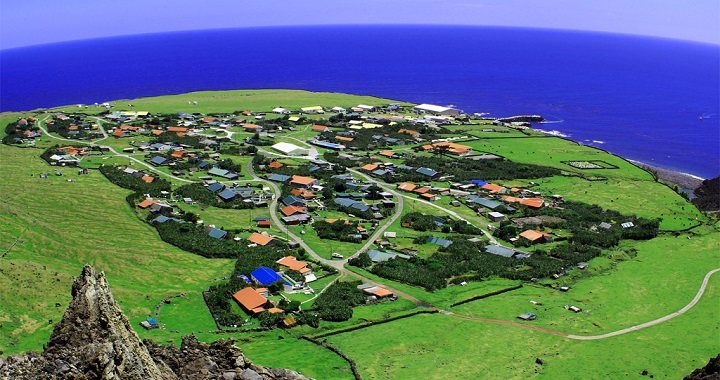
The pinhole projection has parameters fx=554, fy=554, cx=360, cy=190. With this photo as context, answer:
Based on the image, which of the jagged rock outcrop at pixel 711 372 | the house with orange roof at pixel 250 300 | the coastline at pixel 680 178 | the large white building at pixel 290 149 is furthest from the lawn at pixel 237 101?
the jagged rock outcrop at pixel 711 372

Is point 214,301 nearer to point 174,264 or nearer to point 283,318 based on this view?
point 283,318

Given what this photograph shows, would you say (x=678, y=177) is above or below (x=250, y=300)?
below

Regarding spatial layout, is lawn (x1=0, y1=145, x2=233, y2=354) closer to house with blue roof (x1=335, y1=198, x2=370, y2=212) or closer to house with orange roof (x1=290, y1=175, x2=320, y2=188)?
house with blue roof (x1=335, y1=198, x2=370, y2=212)

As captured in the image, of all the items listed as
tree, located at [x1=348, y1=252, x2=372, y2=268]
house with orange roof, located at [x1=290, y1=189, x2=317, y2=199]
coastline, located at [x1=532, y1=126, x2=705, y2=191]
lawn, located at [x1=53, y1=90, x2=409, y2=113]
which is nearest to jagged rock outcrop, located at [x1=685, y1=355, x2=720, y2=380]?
tree, located at [x1=348, y1=252, x2=372, y2=268]

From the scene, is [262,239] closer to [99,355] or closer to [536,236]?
[536,236]

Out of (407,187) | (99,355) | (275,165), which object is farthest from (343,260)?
(99,355)

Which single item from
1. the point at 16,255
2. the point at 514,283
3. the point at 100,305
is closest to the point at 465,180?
the point at 514,283
